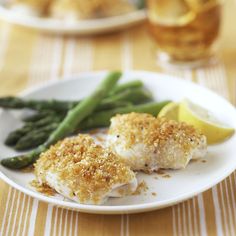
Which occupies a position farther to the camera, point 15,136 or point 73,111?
point 73,111

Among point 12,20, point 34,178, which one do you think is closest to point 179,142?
point 34,178

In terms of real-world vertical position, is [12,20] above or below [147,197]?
above

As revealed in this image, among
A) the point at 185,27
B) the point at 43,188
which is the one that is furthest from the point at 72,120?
the point at 185,27

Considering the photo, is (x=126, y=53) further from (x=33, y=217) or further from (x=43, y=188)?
(x=33, y=217)

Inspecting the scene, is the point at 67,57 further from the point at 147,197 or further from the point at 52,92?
the point at 147,197

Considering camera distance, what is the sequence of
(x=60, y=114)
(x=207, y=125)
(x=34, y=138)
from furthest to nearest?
1. (x=60, y=114)
2. (x=34, y=138)
3. (x=207, y=125)

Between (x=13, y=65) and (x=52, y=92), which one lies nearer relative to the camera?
(x=52, y=92)

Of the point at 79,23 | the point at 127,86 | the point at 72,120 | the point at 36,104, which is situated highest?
the point at 79,23
